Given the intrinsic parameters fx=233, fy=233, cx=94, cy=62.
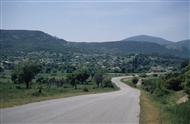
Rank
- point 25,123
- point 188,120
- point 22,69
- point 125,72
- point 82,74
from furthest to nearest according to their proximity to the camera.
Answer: point 125,72
point 82,74
point 22,69
point 188,120
point 25,123

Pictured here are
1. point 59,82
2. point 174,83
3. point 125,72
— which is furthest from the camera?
point 125,72

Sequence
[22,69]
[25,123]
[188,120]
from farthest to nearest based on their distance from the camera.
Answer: [22,69], [188,120], [25,123]

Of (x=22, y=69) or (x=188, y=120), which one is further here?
(x=22, y=69)

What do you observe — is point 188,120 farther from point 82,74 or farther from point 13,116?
point 82,74

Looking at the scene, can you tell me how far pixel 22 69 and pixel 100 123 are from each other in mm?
45208

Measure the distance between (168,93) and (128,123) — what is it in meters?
29.7

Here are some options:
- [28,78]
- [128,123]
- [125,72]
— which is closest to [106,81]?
[28,78]

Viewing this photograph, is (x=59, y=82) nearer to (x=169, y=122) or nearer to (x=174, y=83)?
(x=174, y=83)

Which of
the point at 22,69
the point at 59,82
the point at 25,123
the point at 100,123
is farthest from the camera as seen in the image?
the point at 59,82

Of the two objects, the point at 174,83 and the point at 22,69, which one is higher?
the point at 22,69

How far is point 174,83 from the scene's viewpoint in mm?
49625

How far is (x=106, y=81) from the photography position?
74.1m

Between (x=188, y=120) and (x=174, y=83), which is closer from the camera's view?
(x=188, y=120)

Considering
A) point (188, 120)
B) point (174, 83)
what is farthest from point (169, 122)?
point (174, 83)
